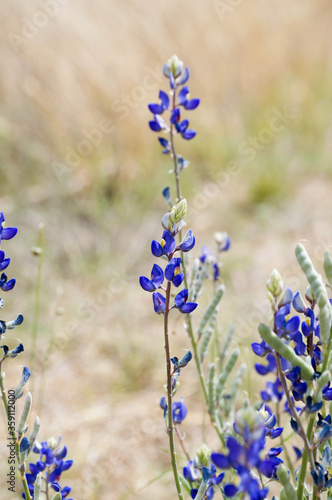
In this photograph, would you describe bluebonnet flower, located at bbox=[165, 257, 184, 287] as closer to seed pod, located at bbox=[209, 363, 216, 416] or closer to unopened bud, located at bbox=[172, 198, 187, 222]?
unopened bud, located at bbox=[172, 198, 187, 222]

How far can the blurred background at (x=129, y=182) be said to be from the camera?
2.45m

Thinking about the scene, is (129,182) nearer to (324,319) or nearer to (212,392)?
(212,392)

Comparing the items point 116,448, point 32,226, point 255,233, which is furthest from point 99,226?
point 116,448

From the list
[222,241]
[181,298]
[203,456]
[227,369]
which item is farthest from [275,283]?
[222,241]

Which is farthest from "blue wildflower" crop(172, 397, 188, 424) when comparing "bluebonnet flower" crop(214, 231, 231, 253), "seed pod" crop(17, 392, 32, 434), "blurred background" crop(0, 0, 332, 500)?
Result: "blurred background" crop(0, 0, 332, 500)

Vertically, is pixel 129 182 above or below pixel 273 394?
above

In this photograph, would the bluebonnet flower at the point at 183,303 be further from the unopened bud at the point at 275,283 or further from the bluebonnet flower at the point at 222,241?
the bluebonnet flower at the point at 222,241

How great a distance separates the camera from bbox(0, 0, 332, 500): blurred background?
8.03 ft

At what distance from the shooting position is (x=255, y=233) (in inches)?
141

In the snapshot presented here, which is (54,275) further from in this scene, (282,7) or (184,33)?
(282,7)

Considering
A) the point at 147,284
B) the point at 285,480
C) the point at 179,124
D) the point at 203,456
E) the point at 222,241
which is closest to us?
the point at 285,480

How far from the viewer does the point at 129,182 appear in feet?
12.4

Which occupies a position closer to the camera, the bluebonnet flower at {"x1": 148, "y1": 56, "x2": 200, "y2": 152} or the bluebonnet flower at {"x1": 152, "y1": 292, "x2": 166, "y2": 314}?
the bluebonnet flower at {"x1": 152, "y1": 292, "x2": 166, "y2": 314}

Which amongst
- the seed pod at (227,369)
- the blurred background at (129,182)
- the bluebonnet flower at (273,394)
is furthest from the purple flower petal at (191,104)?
the blurred background at (129,182)
